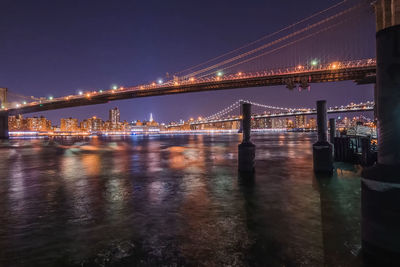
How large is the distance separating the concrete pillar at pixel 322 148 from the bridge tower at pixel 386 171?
362 inches

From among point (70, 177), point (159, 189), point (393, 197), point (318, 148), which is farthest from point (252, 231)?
point (70, 177)

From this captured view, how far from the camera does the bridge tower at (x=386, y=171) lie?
3.60 metres

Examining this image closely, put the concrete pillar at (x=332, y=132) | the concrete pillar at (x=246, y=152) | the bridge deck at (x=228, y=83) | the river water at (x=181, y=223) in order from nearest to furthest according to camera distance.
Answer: the river water at (x=181, y=223)
the concrete pillar at (x=246, y=152)
the concrete pillar at (x=332, y=132)
the bridge deck at (x=228, y=83)

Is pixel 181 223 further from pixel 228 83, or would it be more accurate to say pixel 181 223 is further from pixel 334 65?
pixel 228 83

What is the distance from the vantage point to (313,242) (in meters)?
5.08

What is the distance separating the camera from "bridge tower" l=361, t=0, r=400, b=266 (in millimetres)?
3604

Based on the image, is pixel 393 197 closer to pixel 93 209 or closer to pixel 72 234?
pixel 72 234

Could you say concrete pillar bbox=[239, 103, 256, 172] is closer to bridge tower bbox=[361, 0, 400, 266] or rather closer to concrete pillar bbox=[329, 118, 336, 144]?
concrete pillar bbox=[329, 118, 336, 144]

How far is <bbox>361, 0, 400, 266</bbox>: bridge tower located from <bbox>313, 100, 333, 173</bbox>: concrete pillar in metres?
9.20

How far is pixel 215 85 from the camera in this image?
49.9 m

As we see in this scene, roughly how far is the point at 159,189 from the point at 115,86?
222 feet

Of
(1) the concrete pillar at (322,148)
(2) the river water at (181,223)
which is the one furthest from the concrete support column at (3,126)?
(1) the concrete pillar at (322,148)

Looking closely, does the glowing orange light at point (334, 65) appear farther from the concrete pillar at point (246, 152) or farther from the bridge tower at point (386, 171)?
the bridge tower at point (386, 171)

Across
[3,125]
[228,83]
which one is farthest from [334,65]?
[3,125]
